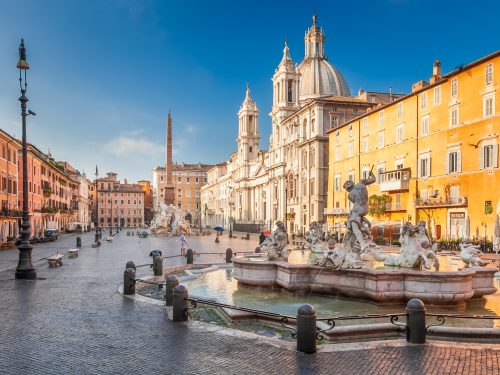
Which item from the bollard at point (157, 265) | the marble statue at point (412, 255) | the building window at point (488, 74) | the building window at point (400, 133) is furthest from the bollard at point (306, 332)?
the building window at point (400, 133)

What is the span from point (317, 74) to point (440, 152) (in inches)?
1871

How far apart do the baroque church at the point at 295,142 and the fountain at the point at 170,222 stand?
7673 millimetres

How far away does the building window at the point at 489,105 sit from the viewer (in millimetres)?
31844

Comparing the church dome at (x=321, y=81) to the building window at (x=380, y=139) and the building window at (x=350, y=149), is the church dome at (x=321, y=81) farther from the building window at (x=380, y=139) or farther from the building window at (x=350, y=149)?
the building window at (x=380, y=139)

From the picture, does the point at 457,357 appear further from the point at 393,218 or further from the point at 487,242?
the point at 393,218

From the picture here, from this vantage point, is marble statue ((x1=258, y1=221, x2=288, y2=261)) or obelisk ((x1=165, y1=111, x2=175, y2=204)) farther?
obelisk ((x1=165, y1=111, x2=175, y2=204))

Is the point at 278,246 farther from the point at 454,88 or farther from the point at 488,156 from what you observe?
the point at 454,88

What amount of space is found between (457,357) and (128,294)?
8.89m

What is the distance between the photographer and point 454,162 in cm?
3528

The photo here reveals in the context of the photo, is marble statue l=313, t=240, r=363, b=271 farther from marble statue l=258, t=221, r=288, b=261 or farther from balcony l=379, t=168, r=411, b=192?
balcony l=379, t=168, r=411, b=192

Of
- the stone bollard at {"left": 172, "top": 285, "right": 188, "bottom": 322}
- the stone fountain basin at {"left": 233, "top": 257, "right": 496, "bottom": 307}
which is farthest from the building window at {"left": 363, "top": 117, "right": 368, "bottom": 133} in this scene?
the stone bollard at {"left": 172, "top": 285, "right": 188, "bottom": 322}

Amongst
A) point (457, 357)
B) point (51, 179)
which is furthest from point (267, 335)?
point (51, 179)

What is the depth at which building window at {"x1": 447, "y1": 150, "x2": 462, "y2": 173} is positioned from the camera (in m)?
34.7

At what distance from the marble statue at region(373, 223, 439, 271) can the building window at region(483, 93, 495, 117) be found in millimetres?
22927
